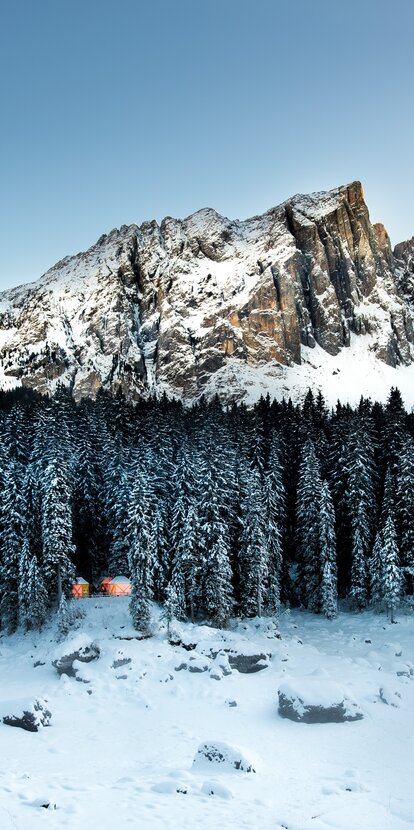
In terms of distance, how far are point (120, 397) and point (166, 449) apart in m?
27.5

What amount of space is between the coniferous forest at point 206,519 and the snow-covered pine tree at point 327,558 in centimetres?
12

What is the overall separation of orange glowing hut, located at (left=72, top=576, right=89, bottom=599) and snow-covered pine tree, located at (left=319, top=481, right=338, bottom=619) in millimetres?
19757

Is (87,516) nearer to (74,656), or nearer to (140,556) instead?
(140,556)

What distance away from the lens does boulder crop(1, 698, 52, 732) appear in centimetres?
2402

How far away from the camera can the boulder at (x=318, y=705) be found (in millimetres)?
25391

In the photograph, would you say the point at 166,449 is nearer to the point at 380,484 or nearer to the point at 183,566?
the point at 183,566

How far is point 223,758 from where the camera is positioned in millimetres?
18250

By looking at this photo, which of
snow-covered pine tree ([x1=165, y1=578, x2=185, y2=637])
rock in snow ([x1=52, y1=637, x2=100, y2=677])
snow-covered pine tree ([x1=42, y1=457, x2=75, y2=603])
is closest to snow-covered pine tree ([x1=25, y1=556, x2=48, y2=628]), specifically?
snow-covered pine tree ([x1=42, y1=457, x2=75, y2=603])

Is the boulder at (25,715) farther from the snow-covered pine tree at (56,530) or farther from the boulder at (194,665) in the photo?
the snow-covered pine tree at (56,530)

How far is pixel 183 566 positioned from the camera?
44812 mm

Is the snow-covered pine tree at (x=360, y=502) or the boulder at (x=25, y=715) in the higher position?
the snow-covered pine tree at (x=360, y=502)

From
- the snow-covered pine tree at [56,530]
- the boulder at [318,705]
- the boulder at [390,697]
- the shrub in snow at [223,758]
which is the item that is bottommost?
the boulder at [390,697]

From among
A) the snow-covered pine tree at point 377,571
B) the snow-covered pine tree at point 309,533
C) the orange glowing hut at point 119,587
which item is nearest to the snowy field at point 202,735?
the snow-covered pine tree at point 377,571

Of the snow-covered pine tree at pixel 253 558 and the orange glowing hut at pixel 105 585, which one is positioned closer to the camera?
the snow-covered pine tree at pixel 253 558
